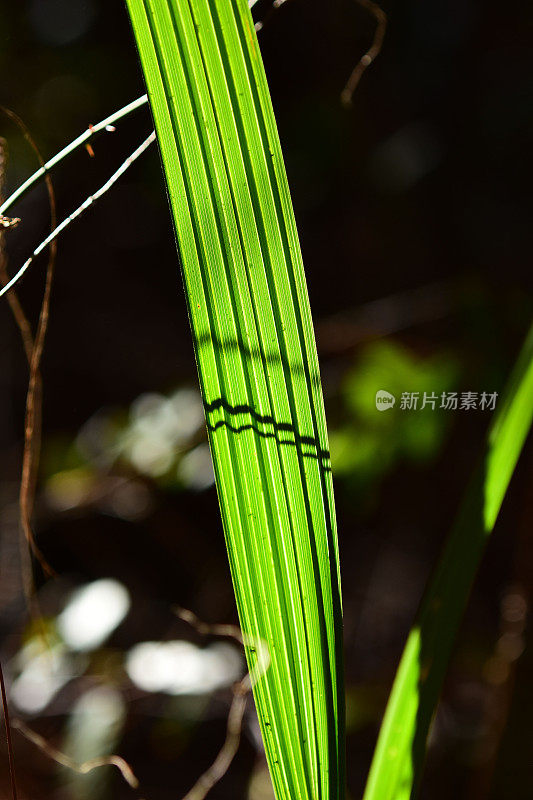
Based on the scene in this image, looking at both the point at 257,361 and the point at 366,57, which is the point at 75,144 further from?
the point at 366,57

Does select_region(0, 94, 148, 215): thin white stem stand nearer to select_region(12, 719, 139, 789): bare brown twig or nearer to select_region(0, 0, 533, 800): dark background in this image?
select_region(12, 719, 139, 789): bare brown twig

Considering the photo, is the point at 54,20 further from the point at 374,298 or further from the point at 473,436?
the point at 473,436

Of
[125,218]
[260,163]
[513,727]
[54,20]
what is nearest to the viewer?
[260,163]

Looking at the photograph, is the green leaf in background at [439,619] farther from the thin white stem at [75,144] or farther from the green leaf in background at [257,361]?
the thin white stem at [75,144]

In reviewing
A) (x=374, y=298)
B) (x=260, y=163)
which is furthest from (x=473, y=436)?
(x=260, y=163)

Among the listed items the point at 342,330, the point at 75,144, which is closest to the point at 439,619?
the point at 75,144
